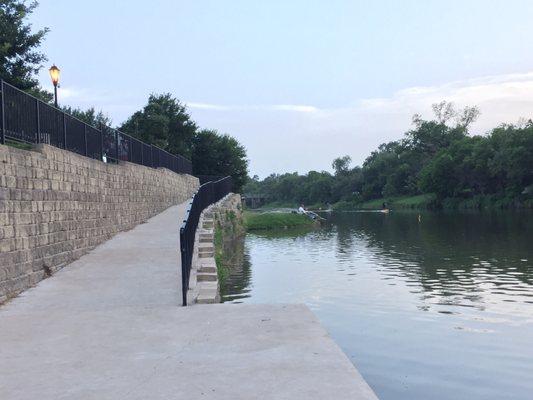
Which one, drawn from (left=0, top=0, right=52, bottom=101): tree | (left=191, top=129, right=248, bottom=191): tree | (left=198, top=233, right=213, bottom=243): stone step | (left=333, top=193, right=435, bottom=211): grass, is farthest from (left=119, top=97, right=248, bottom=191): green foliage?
(left=333, top=193, right=435, bottom=211): grass

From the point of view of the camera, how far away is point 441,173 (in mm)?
84812

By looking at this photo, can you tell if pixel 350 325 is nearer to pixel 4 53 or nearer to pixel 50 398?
pixel 50 398

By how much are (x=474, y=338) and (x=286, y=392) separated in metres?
6.08

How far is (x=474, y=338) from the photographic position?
9.17 m

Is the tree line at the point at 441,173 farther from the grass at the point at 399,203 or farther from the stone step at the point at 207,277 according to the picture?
the stone step at the point at 207,277

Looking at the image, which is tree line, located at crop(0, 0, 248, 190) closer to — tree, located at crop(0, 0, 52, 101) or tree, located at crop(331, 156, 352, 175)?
tree, located at crop(0, 0, 52, 101)

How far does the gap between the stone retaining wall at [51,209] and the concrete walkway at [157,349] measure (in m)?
0.67

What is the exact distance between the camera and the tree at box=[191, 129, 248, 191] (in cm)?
5356

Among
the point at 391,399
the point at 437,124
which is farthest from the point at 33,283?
the point at 437,124

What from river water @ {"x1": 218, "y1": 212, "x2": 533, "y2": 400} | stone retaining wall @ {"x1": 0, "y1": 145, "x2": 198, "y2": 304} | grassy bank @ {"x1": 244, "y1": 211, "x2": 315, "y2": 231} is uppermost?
stone retaining wall @ {"x1": 0, "y1": 145, "x2": 198, "y2": 304}

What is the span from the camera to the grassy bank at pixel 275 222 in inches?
1660

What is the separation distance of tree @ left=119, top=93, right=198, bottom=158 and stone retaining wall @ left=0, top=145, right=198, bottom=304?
2815 cm

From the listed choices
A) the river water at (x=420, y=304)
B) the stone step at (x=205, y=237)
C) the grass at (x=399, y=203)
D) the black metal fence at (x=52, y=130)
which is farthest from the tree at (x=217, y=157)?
the grass at (x=399, y=203)

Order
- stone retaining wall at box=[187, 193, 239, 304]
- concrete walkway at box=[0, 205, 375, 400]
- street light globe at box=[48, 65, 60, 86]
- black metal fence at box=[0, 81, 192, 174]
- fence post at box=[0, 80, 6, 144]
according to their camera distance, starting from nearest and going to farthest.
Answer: concrete walkway at box=[0, 205, 375, 400] → stone retaining wall at box=[187, 193, 239, 304] → fence post at box=[0, 80, 6, 144] → black metal fence at box=[0, 81, 192, 174] → street light globe at box=[48, 65, 60, 86]
